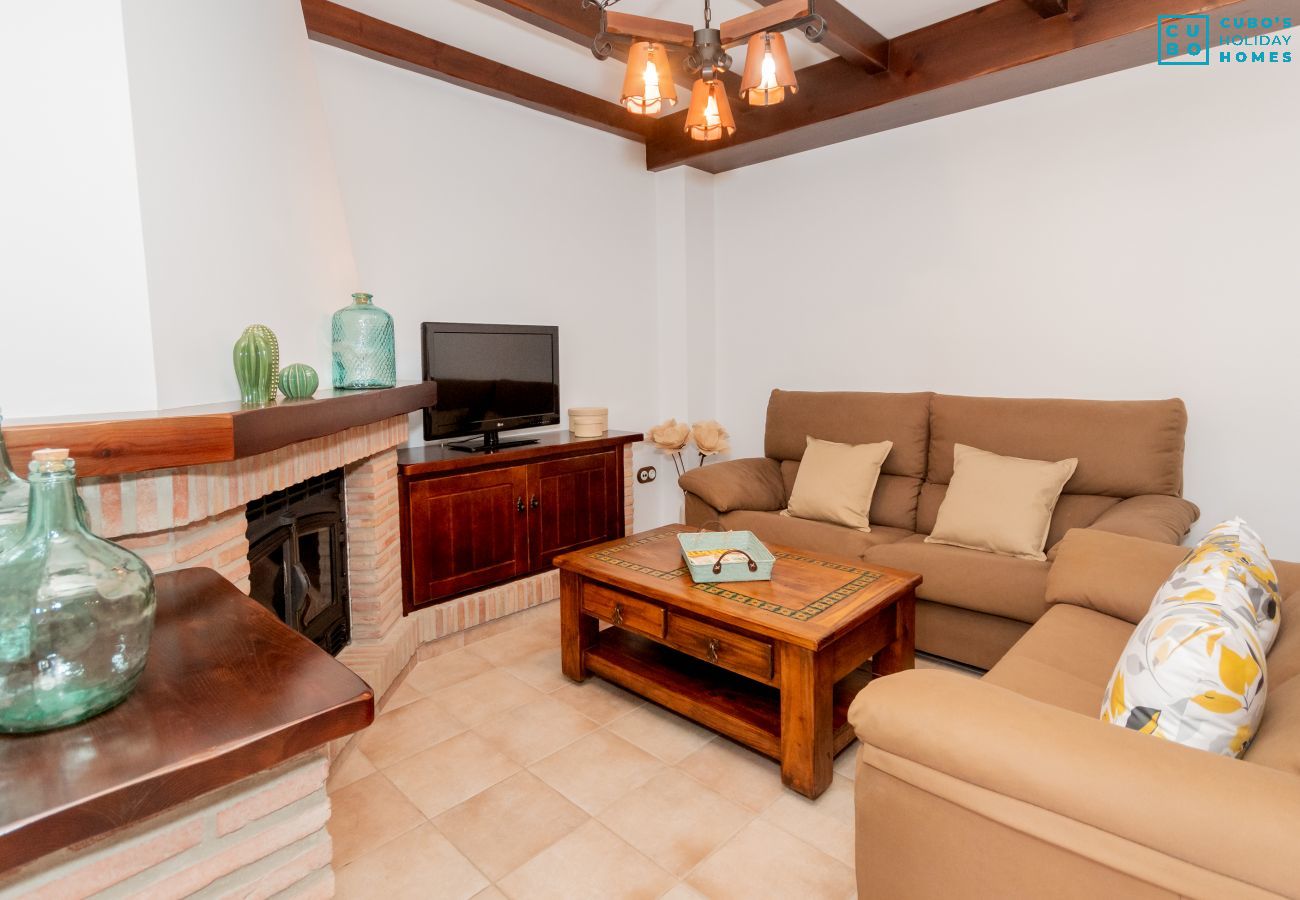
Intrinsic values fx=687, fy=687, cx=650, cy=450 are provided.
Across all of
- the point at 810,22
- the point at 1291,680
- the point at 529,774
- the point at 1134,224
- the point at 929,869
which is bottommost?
the point at 529,774

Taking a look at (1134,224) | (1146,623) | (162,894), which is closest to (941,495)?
(1134,224)

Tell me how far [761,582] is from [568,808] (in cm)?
88

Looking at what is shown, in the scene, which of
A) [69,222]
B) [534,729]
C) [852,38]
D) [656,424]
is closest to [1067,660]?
[534,729]

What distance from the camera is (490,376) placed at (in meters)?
3.34

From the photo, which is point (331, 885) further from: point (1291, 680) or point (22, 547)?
point (1291, 680)

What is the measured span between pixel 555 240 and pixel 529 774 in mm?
2821

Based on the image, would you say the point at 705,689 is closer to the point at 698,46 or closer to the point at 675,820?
the point at 675,820

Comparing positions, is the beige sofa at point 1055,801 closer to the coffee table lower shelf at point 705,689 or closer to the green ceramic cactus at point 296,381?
the coffee table lower shelf at point 705,689

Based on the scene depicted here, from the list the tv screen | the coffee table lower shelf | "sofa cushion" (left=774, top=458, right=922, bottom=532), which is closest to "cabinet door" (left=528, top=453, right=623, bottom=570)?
the tv screen

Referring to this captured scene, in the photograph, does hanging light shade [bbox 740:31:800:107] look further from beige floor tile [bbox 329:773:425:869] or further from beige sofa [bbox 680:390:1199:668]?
beige floor tile [bbox 329:773:425:869]

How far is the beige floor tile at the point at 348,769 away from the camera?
6.65 ft

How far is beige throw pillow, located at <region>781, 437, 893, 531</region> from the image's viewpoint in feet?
10.4

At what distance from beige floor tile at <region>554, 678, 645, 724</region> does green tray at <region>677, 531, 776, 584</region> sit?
57cm

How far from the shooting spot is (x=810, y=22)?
1.95 metres
